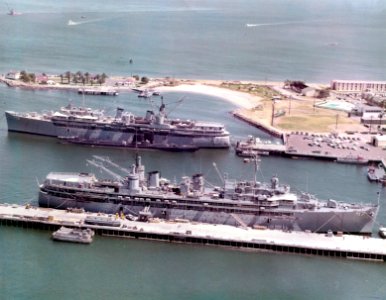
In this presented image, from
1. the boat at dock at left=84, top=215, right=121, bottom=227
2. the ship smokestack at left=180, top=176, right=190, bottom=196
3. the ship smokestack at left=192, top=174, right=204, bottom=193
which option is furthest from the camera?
the ship smokestack at left=192, top=174, right=204, bottom=193

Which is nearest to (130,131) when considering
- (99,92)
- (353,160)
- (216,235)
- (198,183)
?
(353,160)

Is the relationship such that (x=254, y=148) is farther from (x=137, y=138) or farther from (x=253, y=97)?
(x=253, y=97)

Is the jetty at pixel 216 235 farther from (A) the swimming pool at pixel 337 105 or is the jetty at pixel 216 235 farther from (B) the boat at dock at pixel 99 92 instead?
(B) the boat at dock at pixel 99 92

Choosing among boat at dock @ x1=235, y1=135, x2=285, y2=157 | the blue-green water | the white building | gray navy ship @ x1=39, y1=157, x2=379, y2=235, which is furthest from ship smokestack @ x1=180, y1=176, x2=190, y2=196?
the white building

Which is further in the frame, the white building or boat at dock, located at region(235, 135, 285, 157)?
the white building

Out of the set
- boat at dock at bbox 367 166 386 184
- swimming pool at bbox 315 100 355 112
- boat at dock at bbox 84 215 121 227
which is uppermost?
swimming pool at bbox 315 100 355 112

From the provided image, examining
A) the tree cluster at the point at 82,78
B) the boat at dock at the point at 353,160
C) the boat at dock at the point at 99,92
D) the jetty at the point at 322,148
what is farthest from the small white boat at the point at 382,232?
the tree cluster at the point at 82,78

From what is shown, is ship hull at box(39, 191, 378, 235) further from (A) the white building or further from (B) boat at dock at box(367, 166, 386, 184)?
(A) the white building

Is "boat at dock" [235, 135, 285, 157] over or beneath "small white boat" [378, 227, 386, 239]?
over
